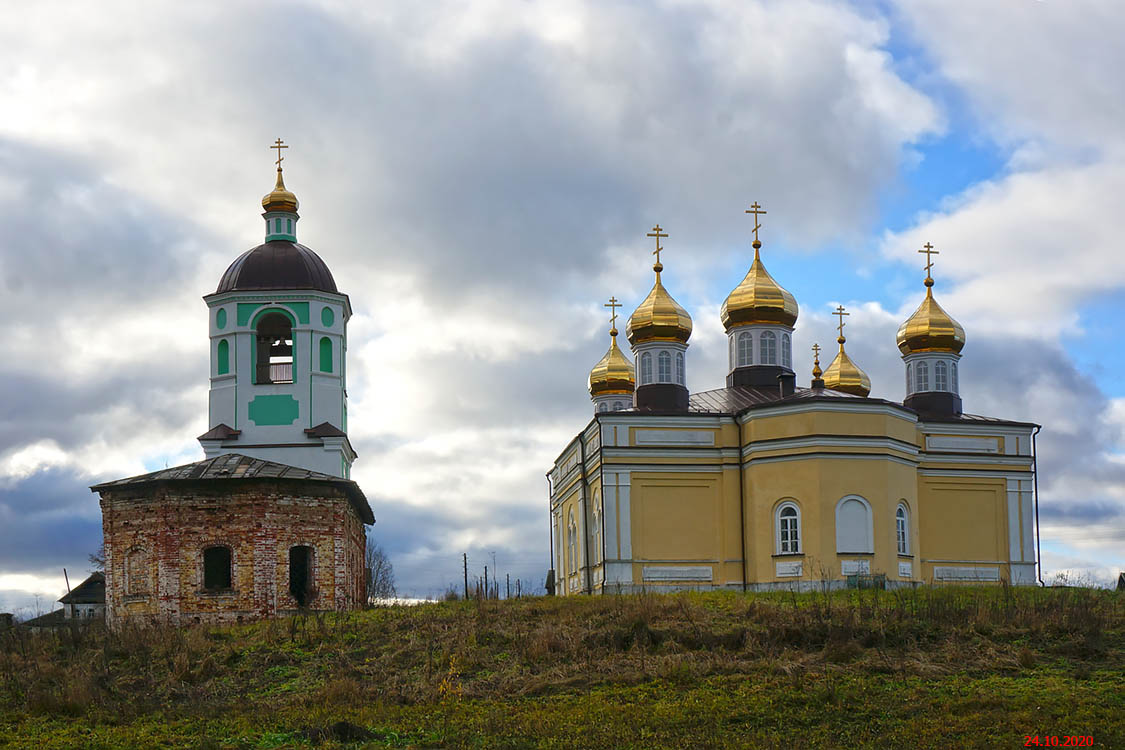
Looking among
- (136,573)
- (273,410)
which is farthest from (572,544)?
(136,573)

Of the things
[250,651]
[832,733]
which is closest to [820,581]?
[250,651]

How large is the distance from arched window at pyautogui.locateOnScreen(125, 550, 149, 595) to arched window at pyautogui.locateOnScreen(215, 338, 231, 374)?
277 inches

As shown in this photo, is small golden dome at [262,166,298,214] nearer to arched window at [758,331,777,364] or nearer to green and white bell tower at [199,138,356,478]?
green and white bell tower at [199,138,356,478]

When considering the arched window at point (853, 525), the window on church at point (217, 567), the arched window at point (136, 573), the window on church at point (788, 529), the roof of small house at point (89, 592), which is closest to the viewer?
the arched window at point (136, 573)

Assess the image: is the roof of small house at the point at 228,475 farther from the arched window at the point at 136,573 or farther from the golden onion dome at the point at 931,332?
the golden onion dome at the point at 931,332

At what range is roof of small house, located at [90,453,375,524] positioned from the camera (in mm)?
25984

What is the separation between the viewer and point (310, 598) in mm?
26641

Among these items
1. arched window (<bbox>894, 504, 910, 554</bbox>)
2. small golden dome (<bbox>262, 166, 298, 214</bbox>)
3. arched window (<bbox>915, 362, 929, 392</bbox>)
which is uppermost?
small golden dome (<bbox>262, 166, 298, 214</bbox>)

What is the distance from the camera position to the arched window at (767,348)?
115 feet

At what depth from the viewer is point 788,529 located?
29.4 m

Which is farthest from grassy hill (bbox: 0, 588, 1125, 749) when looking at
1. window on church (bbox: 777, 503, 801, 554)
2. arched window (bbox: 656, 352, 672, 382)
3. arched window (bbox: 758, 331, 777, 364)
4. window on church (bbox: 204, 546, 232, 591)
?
arched window (bbox: 758, 331, 777, 364)

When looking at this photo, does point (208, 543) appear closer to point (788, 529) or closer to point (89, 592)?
point (788, 529)

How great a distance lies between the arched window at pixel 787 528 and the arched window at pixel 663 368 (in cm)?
546

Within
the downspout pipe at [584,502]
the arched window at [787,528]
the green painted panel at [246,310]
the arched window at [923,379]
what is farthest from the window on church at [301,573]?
the arched window at [923,379]
